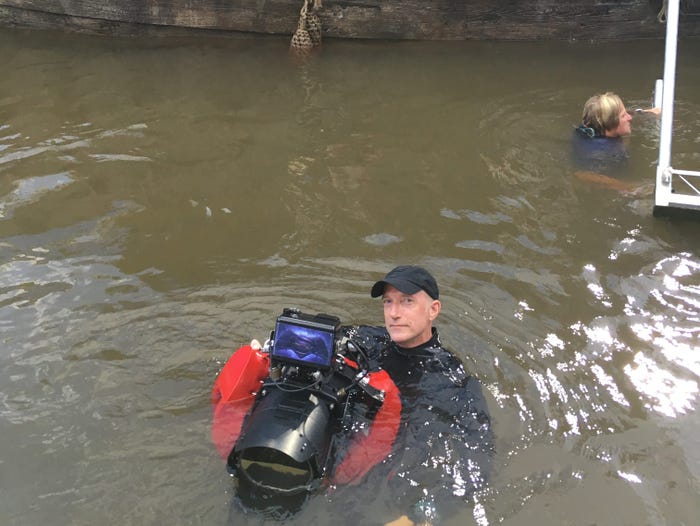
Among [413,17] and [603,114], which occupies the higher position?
[413,17]

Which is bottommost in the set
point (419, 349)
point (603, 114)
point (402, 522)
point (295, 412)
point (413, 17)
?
point (402, 522)

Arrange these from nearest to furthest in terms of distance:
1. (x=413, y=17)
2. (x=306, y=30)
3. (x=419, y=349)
Result: (x=419, y=349) → (x=306, y=30) → (x=413, y=17)

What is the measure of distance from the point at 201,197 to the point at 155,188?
445mm

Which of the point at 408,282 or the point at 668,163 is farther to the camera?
the point at 668,163

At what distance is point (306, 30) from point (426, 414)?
6.38 metres

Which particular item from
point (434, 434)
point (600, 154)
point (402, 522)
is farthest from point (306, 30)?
point (402, 522)

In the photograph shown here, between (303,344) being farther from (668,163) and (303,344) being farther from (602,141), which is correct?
(602,141)

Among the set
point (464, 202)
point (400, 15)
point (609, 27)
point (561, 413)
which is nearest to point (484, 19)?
point (400, 15)

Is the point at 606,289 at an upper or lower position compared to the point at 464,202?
lower

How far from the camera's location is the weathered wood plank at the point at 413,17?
8.71 meters

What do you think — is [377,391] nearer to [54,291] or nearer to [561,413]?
[561,413]

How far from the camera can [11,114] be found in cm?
707

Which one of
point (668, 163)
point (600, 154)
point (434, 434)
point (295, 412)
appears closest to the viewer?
point (295, 412)

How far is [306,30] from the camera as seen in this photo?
8.46m
